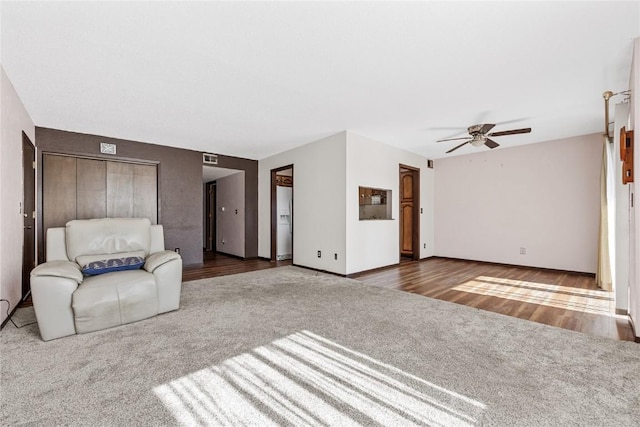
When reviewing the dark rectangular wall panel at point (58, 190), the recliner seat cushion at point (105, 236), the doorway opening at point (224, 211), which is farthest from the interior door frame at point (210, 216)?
the recliner seat cushion at point (105, 236)

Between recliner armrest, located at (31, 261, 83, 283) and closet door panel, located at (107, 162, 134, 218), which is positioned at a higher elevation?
closet door panel, located at (107, 162, 134, 218)

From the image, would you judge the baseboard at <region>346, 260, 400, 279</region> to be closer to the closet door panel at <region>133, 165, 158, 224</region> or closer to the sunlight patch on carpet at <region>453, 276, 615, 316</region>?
the sunlight patch on carpet at <region>453, 276, 615, 316</region>

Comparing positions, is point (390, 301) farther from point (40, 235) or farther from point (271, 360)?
point (40, 235)

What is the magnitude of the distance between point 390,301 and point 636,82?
115 inches

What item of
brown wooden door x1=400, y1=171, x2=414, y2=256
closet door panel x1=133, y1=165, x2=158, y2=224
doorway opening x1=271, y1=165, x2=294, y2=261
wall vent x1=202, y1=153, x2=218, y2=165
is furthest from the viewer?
brown wooden door x1=400, y1=171, x2=414, y2=256

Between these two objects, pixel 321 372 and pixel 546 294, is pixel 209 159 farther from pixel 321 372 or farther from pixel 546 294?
pixel 546 294

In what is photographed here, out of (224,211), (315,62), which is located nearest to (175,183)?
(224,211)

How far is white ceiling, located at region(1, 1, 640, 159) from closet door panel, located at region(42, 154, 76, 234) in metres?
0.68

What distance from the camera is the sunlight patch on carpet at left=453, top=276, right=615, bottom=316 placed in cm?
313

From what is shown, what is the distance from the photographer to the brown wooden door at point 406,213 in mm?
6605

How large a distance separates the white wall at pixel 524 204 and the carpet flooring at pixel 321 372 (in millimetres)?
3465

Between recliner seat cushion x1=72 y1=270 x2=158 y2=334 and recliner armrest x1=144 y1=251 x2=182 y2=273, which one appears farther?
recliner armrest x1=144 y1=251 x2=182 y2=273

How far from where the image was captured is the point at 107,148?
472 centimetres

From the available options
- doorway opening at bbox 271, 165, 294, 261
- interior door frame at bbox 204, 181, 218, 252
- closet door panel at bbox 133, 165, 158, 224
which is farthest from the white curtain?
interior door frame at bbox 204, 181, 218, 252
